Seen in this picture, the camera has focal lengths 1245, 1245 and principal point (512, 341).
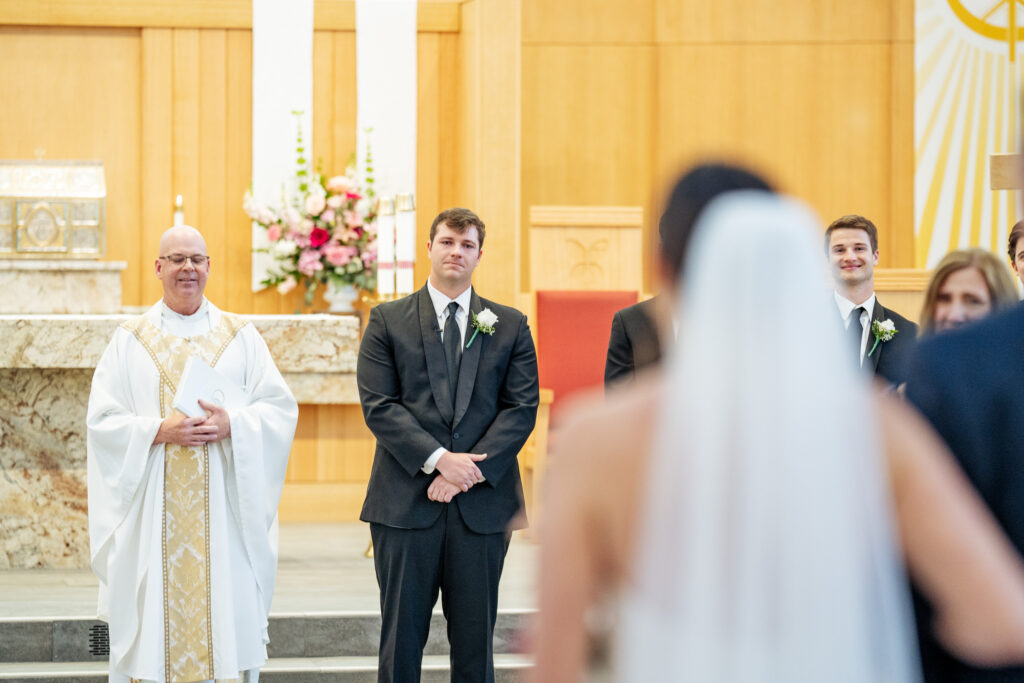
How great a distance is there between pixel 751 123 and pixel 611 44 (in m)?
1.31

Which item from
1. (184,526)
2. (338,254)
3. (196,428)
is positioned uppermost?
→ (338,254)

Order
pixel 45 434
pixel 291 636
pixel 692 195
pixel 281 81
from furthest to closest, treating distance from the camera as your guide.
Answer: pixel 281 81, pixel 45 434, pixel 291 636, pixel 692 195

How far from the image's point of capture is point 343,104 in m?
9.07

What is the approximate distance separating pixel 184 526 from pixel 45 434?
2.20 m

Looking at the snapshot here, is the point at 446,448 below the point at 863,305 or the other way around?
below

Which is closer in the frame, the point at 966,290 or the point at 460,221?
the point at 966,290

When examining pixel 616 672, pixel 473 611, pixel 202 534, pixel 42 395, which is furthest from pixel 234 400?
pixel 616 672

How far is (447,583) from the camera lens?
454 centimetres

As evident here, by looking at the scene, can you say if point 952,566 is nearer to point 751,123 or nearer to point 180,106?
point 180,106

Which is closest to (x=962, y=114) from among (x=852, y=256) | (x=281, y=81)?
(x=281, y=81)

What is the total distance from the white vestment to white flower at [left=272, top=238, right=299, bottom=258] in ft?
11.4

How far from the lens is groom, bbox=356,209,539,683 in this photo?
447cm

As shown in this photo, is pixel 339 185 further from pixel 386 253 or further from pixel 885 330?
A: pixel 885 330

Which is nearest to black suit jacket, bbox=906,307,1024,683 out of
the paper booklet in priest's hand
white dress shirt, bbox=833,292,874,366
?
white dress shirt, bbox=833,292,874,366
